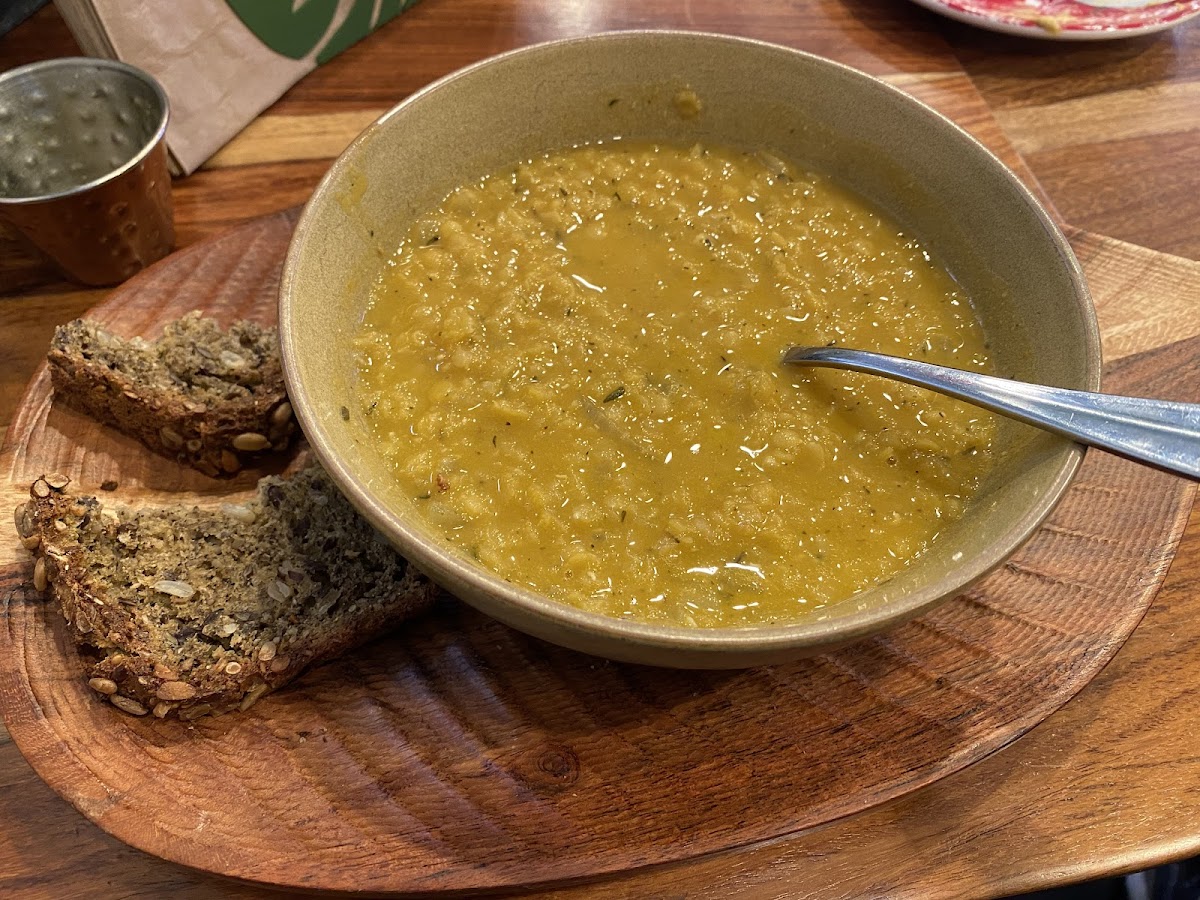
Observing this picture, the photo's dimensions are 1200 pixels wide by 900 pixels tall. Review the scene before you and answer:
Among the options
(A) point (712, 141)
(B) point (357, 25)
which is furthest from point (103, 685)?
(B) point (357, 25)

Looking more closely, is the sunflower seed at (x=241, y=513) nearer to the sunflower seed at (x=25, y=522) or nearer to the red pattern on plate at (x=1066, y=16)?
the sunflower seed at (x=25, y=522)

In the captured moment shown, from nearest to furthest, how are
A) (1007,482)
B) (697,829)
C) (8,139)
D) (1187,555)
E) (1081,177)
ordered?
(697,829), (1007,482), (1187,555), (8,139), (1081,177)

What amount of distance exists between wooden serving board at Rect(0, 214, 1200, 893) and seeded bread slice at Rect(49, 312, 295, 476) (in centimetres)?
13

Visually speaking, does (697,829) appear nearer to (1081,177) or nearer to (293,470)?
(293,470)

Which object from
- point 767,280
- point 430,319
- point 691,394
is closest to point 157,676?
point 430,319

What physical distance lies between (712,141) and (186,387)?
1496 millimetres

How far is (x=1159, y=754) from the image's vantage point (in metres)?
1.89

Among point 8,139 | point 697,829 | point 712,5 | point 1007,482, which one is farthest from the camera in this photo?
point 712,5

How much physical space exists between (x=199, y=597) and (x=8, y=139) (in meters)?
1.59

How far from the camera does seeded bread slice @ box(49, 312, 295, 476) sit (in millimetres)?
2049

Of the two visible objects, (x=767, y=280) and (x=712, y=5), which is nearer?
(x=767, y=280)

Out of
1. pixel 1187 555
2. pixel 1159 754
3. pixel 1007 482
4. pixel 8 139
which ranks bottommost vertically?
pixel 1159 754

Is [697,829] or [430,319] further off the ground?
[430,319]

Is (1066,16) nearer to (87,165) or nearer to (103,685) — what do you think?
(87,165)
